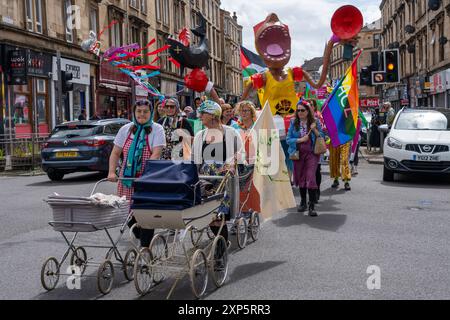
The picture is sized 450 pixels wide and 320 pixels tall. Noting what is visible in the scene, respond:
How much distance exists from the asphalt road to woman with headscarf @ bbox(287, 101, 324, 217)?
470mm

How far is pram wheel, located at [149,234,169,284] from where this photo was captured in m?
5.05

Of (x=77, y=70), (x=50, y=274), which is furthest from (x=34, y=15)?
(x=50, y=274)

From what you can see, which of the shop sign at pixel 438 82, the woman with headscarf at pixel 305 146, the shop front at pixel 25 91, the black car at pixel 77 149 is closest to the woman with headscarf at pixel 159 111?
the woman with headscarf at pixel 305 146

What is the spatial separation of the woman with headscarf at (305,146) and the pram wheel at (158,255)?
3.81 m

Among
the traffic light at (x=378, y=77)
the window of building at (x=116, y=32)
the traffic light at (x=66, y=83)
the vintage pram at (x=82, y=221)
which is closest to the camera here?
the vintage pram at (x=82, y=221)

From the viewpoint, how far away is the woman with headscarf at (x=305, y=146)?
29.7 feet

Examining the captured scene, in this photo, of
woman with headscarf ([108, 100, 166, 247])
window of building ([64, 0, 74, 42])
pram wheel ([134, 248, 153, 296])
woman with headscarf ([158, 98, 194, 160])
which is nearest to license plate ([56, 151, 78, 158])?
woman with headscarf ([158, 98, 194, 160])

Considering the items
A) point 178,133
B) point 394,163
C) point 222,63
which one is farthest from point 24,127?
point 222,63

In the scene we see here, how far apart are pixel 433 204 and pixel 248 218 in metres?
4.28

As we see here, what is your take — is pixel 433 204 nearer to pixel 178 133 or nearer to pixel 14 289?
pixel 178 133

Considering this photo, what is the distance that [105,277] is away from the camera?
5281 millimetres

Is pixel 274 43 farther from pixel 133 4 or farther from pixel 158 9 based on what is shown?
pixel 158 9

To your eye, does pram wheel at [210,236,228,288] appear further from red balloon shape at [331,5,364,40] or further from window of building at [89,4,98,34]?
window of building at [89,4,98,34]

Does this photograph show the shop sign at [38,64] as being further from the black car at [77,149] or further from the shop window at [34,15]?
the black car at [77,149]
